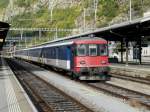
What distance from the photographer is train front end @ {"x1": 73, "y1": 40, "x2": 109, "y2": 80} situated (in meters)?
26.9

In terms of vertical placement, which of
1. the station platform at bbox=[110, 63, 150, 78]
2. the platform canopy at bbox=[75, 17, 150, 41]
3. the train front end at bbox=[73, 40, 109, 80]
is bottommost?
the station platform at bbox=[110, 63, 150, 78]

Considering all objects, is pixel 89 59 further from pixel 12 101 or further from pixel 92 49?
pixel 12 101

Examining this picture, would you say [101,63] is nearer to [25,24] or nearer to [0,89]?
[0,89]

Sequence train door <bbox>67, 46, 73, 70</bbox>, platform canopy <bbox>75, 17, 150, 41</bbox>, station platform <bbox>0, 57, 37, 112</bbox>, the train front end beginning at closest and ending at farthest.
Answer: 1. station platform <bbox>0, 57, 37, 112</bbox>
2. the train front end
3. train door <bbox>67, 46, 73, 70</bbox>
4. platform canopy <bbox>75, 17, 150, 41</bbox>

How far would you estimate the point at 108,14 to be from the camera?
3807 inches

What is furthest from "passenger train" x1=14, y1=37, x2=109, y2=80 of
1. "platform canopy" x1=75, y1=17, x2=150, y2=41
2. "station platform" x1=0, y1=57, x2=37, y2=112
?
"station platform" x1=0, y1=57, x2=37, y2=112

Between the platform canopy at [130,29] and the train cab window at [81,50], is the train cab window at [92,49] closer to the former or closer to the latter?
the train cab window at [81,50]

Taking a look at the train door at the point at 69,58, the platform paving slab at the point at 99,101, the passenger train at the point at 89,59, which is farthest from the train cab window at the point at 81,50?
the platform paving slab at the point at 99,101

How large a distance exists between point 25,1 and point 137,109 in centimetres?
12766

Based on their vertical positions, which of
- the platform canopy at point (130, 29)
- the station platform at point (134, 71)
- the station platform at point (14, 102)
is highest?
the platform canopy at point (130, 29)

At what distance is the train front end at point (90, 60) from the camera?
88.3 feet

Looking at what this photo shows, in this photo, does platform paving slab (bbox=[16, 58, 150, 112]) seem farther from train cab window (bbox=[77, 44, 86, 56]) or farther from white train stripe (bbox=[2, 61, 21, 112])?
train cab window (bbox=[77, 44, 86, 56])

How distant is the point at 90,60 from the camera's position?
2712 cm

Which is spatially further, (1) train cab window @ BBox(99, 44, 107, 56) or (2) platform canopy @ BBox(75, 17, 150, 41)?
(2) platform canopy @ BBox(75, 17, 150, 41)
